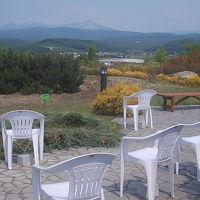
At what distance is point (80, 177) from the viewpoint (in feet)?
12.0

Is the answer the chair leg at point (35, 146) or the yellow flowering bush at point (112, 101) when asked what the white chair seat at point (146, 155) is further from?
the yellow flowering bush at point (112, 101)

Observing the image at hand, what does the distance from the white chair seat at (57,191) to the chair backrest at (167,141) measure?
1.20 m

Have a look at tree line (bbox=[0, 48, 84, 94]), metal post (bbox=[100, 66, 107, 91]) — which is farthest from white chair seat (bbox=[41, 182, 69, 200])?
tree line (bbox=[0, 48, 84, 94])

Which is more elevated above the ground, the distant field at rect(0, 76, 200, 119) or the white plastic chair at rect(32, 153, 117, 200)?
the white plastic chair at rect(32, 153, 117, 200)

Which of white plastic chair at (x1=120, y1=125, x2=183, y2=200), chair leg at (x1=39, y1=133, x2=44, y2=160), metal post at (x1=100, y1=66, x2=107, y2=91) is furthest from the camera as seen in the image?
metal post at (x1=100, y1=66, x2=107, y2=91)

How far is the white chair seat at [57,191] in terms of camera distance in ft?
12.5

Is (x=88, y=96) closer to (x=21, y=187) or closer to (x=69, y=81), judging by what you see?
(x=69, y=81)

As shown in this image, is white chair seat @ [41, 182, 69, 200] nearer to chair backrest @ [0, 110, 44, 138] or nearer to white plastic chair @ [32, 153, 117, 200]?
white plastic chair @ [32, 153, 117, 200]

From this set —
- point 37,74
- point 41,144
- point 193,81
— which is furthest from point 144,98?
point 193,81

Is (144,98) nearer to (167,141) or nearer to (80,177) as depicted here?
(167,141)

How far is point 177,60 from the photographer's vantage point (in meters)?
26.2

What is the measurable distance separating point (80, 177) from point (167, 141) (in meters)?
1.49

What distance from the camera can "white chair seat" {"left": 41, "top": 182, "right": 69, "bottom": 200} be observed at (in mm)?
3803

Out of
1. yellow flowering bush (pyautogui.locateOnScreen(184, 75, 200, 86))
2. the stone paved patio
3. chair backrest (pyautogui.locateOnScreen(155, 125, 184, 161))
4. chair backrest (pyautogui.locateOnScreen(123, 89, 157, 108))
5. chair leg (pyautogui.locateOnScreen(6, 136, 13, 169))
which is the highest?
chair backrest (pyautogui.locateOnScreen(155, 125, 184, 161))
